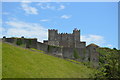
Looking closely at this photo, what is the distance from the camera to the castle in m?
51.5

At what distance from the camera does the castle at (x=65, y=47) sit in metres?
51.5

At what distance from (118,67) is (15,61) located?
1489 cm

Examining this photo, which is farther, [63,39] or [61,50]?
[63,39]

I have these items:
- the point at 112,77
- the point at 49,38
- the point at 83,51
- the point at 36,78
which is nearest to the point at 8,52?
the point at 36,78

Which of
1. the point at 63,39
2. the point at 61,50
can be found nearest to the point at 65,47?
the point at 61,50

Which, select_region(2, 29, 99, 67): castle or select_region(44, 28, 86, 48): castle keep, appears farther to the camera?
select_region(44, 28, 86, 48): castle keep

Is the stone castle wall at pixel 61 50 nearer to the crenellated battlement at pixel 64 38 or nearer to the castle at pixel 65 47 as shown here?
the castle at pixel 65 47

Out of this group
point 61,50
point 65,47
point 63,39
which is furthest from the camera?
point 63,39

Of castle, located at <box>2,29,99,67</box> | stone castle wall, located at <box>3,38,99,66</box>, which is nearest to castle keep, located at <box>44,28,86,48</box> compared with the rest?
castle, located at <box>2,29,99,67</box>

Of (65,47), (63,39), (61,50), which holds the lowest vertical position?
(61,50)

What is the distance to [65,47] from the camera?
181 feet

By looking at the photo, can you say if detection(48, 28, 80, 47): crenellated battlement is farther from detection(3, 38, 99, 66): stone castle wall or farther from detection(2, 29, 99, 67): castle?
detection(3, 38, 99, 66): stone castle wall

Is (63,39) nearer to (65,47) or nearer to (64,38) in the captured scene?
(64,38)

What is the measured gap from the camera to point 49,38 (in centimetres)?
7544
